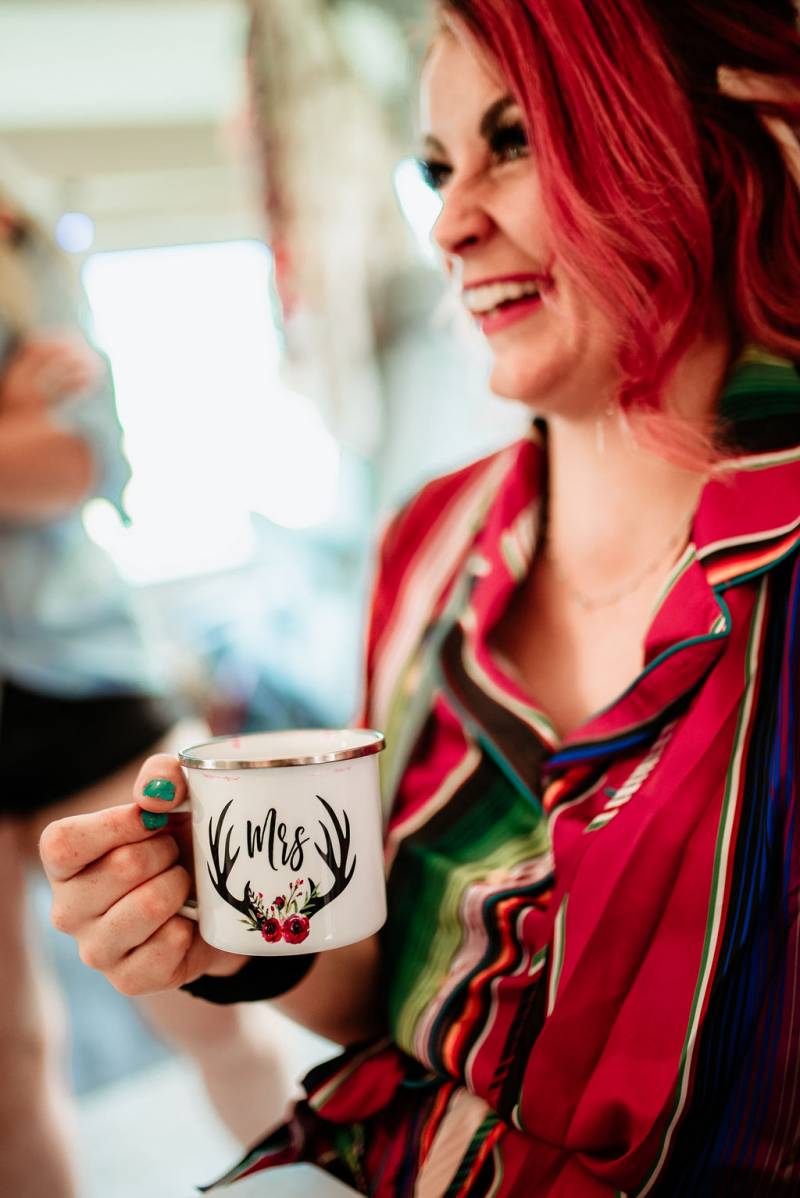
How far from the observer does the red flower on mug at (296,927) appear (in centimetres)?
61

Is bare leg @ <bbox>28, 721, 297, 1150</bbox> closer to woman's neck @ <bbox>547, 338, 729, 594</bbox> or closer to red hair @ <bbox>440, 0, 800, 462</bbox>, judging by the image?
woman's neck @ <bbox>547, 338, 729, 594</bbox>

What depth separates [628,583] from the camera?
2.99 feet

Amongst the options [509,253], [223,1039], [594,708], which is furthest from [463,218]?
[223,1039]

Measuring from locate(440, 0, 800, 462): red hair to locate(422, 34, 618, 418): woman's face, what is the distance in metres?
0.03

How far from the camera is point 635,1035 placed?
683 mm

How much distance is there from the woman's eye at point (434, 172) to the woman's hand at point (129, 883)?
610mm

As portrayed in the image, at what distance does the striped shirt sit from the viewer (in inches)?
26.5

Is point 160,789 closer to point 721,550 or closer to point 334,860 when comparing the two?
point 334,860

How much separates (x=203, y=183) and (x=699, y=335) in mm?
3097

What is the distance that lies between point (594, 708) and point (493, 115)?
0.49m

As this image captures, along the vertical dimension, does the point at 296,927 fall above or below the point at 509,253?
below

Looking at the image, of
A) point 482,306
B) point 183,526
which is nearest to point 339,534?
point 183,526

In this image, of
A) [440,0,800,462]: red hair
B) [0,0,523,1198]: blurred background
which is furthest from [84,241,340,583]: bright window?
[440,0,800,462]: red hair

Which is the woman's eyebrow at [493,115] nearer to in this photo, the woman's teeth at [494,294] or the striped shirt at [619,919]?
the woman's teeth at [494,294]
